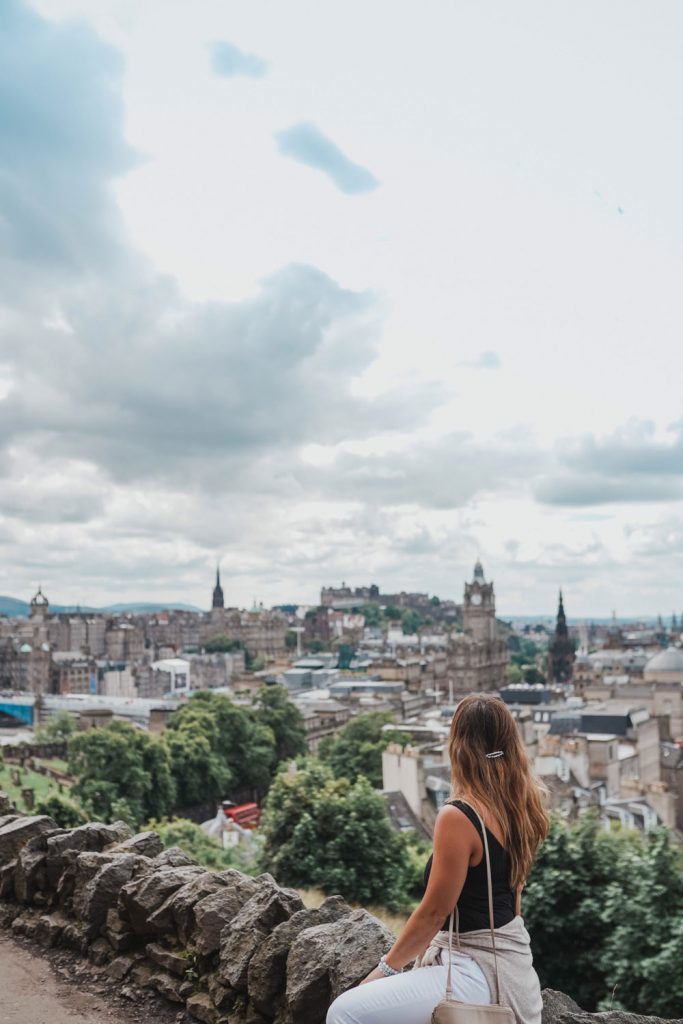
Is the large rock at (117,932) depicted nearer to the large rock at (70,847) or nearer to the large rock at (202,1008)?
the large rock at (70,847)

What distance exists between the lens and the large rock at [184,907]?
215 inches

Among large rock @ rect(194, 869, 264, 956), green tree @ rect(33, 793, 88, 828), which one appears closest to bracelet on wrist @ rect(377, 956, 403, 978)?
large rock @ rect(194, 869, 264, 956)

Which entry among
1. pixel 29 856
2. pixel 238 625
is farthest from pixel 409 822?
pixel 238 625

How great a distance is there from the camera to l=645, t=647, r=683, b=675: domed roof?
256 feet

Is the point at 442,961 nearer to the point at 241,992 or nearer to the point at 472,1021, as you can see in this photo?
the point at 472,1021

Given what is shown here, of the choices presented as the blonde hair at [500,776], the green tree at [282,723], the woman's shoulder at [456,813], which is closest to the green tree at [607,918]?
the blonde hair at [500,776]

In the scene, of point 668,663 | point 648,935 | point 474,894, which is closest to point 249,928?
point 474,894

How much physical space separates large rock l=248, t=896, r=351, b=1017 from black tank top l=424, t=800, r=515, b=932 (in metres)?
1.68

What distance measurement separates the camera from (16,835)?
24.6 ft

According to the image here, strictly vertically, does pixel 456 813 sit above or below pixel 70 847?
above

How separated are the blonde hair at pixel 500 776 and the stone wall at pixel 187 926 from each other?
1.08 meters

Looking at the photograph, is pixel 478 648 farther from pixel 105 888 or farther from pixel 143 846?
pixel 105 888

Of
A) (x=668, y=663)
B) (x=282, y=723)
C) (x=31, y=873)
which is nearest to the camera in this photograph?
(x=31, y=873)

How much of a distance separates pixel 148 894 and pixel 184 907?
42 centimetres
